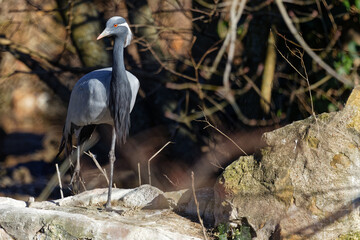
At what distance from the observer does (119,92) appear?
16.8 ft

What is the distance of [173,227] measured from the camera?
3.94 m

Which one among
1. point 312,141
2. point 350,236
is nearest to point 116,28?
point 312,141

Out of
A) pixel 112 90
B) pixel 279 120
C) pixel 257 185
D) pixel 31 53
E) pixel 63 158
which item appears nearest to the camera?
pixel 257 185

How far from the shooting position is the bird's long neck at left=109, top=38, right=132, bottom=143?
5.09 meters

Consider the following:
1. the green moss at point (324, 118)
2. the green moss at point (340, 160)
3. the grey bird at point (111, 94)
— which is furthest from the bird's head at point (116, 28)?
the green moss at point (340, 160)

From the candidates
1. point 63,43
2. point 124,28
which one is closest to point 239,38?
point 124,28

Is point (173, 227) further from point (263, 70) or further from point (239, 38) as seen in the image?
point (239, 38)

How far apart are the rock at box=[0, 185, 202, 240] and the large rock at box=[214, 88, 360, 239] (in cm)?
37

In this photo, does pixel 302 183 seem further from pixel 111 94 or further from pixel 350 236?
pixel 111 94

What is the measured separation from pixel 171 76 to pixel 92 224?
3.59 meters

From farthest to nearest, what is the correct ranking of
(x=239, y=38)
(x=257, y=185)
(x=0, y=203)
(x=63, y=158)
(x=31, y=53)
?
(x=63, y=158) → (x=31, y=53) → (x=239, y=38) → (x=0, y=203) → (x=257, y=185)

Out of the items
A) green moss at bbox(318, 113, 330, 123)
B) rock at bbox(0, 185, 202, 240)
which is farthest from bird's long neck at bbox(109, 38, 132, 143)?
green moss at bbox(318, 113, 330, 123)

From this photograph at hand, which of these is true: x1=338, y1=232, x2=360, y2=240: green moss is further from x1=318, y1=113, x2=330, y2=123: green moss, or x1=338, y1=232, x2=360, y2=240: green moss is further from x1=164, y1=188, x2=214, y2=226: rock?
x1=164, y1=188, x2=214, y2=226: rock

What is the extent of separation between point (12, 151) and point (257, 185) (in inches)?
214
